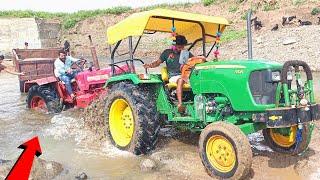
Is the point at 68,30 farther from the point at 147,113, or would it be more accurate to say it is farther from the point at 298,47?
the point at 147,113

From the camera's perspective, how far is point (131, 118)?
24.4 feet

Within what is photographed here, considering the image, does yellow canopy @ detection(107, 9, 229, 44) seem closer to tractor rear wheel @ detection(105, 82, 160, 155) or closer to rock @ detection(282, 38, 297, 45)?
tractor rear wheel @ detection(105, 82, 160, 155)

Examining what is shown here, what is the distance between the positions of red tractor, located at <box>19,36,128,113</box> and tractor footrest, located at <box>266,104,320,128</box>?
5168 mm

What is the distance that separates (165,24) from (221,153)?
307 centimetres

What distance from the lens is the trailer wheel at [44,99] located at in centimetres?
1124

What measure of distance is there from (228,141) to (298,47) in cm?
1616

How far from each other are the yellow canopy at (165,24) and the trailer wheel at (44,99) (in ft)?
13.1

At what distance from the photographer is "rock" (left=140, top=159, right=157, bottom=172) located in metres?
6.40

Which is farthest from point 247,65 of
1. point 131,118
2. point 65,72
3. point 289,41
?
point 289,41

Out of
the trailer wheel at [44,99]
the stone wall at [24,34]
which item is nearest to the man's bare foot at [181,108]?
the trailer wheel at [44,99]

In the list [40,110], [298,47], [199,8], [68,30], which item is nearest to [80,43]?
[68,30]

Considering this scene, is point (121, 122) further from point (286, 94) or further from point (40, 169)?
point (286, 94)

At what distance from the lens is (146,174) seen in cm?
621

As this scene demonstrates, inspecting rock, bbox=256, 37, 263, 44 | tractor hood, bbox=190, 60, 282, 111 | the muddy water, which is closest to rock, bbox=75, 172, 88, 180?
the muddy water
